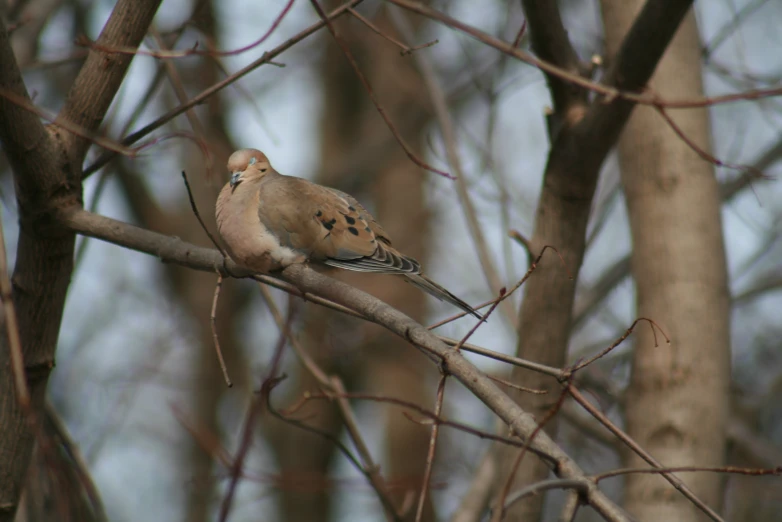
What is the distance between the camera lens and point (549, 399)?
3006 millimetres

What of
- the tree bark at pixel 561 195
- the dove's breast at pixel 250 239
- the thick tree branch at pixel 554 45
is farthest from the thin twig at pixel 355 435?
the thick tree branch at pixel 554 45

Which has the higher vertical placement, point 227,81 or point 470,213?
point 470,213

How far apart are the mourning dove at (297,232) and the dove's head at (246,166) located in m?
0.03

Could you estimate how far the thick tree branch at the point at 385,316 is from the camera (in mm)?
1492

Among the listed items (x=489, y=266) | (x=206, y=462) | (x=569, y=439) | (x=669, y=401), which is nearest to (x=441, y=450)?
(x=569, y=439)

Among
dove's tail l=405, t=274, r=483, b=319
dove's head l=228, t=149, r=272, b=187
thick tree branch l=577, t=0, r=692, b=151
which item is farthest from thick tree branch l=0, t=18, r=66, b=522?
thick tree branch l=577, t=0, r=692, b=151

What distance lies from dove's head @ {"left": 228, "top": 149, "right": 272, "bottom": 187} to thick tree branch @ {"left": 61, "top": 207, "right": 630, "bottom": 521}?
3.26ft

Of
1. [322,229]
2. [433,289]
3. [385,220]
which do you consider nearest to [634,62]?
[433,289]

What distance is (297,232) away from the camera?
302 centimetres

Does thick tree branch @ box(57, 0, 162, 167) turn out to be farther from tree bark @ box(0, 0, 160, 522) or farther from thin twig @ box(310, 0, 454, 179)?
thin twig @ box(310, 0, 454, 179)

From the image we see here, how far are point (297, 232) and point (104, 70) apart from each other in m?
0.92

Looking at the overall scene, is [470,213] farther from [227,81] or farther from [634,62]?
[227,81]

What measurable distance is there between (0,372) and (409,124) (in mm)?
6640

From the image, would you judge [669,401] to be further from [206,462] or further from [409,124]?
[206,462]
